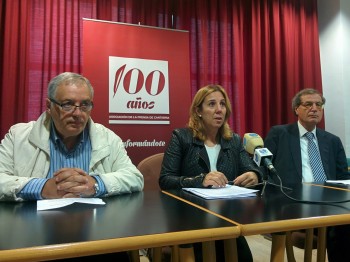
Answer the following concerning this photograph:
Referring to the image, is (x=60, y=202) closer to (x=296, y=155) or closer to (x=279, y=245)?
(x=279, y=245)

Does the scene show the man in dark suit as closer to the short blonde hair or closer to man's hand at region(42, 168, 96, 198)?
the short blonde hair

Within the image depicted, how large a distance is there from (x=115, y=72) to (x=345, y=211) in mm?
2337

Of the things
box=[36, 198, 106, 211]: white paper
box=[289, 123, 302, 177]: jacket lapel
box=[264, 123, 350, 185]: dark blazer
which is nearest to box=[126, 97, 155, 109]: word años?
box=[264, 123, 350, 185]: dark blazer

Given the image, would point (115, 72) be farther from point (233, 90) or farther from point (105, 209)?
point (105, 209)

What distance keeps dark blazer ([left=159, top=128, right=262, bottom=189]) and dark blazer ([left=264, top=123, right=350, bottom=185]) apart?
0.57 meters

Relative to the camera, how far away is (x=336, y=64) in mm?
3830

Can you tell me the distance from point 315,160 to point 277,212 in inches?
64.6

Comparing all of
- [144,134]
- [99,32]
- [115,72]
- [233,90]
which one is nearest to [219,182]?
[144,134]

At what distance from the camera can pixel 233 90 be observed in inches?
147

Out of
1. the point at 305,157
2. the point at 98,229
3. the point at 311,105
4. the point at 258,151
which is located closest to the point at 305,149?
the point at 305,157

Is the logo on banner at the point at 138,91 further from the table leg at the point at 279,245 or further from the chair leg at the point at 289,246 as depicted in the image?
the table leg at the point at 279,245

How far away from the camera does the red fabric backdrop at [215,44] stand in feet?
9.60

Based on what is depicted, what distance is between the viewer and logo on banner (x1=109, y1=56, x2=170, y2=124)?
2.98 meters

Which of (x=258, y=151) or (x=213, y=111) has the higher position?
(x=213, y=111)
